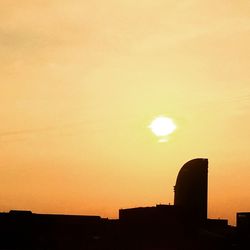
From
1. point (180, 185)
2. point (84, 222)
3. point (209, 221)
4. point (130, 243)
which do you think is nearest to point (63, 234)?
point (84, 222)

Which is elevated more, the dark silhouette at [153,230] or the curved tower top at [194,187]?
the curved tower top at [194,187]

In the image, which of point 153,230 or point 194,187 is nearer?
point 153,230

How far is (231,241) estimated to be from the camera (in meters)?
81.1

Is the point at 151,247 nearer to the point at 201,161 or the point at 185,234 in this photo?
the point at 185,234

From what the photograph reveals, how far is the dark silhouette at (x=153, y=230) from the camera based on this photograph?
81.8 m

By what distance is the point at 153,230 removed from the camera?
83.4m

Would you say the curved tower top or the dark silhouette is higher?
the curved tower top

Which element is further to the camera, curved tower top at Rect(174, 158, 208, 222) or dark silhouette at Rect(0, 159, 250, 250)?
curved tower top at Rect(174, 158, 208, 222)

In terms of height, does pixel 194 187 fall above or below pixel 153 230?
above

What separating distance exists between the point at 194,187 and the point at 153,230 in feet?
35.9

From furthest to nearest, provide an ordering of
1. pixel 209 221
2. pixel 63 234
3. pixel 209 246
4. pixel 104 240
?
pixel 209 221, pixel 63 234, pixel 104 240, pixel 209 246

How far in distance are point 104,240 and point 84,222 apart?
12.8 meters

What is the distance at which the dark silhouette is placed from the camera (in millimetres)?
81750

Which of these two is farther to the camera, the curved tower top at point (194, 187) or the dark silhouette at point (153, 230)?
the curved tower top at point (194, 187)
